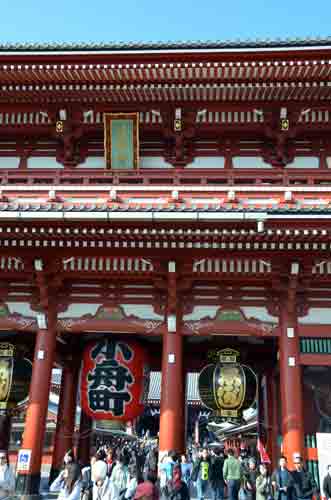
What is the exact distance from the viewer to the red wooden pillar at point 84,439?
14.0 m

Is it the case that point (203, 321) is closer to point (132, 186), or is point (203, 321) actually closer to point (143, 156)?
point (132, 186)

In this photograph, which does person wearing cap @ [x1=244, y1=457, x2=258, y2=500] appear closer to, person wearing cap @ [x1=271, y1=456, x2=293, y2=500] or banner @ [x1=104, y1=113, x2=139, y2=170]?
person wearing cap @ [x1=271, y1=456, x2=293, y2=500]

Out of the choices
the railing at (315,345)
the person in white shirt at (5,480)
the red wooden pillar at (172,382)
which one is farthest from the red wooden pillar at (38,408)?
the railing at (315,345)

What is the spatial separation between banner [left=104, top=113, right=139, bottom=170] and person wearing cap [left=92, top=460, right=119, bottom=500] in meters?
7.56

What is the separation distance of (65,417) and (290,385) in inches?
279

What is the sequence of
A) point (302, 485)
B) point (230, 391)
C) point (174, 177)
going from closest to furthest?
point (302, 485)
point (230, 391)
point (174, 177)

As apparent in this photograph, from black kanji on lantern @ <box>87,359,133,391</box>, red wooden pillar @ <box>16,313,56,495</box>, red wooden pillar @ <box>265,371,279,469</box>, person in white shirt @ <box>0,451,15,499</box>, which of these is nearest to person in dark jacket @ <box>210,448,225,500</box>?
red wooden pillar @ <box>265,371,279,469</box>

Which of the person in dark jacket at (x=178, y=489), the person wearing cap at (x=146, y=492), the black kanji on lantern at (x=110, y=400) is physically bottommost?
the person in dark jacket at (x=178, y=489)

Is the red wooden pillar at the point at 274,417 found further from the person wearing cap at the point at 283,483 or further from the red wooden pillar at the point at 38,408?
the red wooden pillar at the point at 38,408

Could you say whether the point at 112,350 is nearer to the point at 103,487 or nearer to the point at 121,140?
the point at 103,487

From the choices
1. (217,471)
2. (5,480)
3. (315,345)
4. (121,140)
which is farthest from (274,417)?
(121,140)

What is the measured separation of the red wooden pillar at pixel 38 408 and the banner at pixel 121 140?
174 inches

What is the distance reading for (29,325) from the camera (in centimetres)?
1101

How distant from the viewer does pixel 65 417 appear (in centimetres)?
1370
